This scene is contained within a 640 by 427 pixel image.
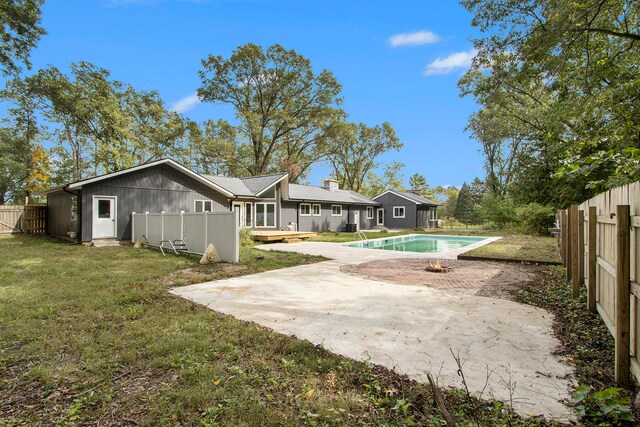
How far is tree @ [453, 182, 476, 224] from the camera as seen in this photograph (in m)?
44.7

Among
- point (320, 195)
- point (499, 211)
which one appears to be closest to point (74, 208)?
point (320, 195)

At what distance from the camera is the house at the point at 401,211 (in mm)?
30234

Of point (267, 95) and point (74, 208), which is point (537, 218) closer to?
point (267, 95)

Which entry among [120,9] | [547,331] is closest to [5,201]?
[120,9]

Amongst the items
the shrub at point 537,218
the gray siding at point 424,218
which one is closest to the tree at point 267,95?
the gray siding at point 424,218

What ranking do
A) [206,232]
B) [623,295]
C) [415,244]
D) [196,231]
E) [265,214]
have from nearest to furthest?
[623,295] → [206,232] → [196,231] → [415,244] → [265,214]

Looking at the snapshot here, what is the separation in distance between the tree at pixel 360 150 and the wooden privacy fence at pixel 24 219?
2559 cm

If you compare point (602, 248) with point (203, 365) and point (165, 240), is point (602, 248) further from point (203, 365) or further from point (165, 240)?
point (165, 240)

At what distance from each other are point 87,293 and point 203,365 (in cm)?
399

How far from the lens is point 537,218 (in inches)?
802

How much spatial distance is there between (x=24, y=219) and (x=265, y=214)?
13.3 m

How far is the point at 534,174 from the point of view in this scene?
2167 centimetres

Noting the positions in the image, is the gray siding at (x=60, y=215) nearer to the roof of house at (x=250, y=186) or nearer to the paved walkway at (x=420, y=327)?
the roof of house at (x=250, y=186)

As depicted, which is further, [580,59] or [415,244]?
[415,244]
